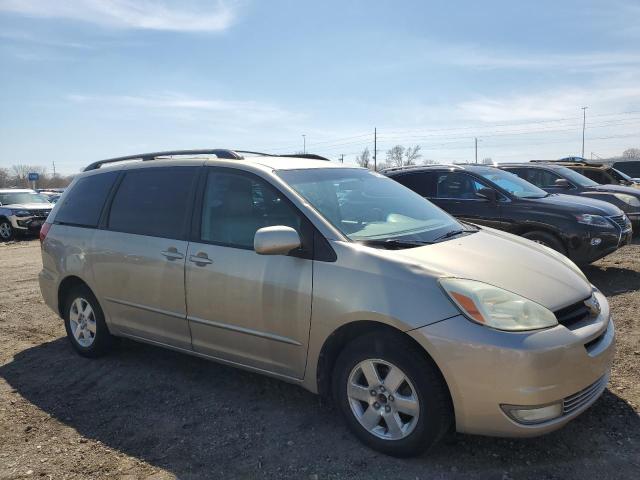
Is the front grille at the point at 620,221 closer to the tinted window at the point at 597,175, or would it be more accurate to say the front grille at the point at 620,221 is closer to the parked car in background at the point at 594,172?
the parked car in background at the point at 594,172

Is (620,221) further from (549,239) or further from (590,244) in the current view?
(549,239)

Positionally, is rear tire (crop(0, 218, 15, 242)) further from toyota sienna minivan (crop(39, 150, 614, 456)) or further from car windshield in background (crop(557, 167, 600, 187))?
car windshield in background (crop(557, 167, 600, 187))

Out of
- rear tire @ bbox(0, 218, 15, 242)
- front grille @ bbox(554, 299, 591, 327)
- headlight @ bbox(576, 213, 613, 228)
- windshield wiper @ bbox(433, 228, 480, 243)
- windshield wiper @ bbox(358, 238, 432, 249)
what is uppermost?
windshield wiper @ bbox(358, 238, 432, 249)

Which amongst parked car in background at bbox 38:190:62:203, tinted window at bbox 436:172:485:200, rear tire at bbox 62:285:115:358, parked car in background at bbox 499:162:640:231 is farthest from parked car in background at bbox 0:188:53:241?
parked car in background at bbox 499:162:640:231

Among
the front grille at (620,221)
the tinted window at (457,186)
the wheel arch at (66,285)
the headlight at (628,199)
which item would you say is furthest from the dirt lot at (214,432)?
the headlight at (628,199)

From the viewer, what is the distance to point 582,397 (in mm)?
2887

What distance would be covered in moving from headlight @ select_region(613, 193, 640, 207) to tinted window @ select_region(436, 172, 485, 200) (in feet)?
14.3

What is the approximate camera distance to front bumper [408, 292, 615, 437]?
2637 mm

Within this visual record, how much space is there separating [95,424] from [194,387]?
0.79 metres

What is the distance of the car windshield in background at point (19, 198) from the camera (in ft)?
56.6

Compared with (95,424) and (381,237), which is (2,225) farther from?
(381,237)

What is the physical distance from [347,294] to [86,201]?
10.3ft

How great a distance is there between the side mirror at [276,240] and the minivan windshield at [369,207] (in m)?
0.33

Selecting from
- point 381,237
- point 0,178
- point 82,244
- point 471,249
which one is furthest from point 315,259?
point 0,178
